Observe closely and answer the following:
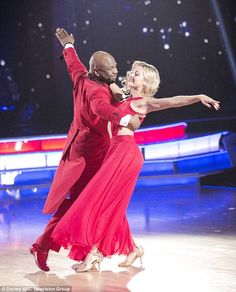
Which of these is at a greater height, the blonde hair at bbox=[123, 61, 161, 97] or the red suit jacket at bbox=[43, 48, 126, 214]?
the blonde hair at bbox=[123, 61, 161, 97]

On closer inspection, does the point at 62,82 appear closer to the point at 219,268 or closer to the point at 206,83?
the point at 206,83

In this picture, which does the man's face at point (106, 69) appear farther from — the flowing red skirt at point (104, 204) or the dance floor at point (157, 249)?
the dance floor at point (157, 249)

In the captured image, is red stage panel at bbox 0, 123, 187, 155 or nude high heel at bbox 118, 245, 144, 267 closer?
nude high heel at bbox 118, 245, 144, 267

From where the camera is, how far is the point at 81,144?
439 cm

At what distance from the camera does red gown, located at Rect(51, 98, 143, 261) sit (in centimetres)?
434

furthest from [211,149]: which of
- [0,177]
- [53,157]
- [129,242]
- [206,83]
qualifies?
[129,242]

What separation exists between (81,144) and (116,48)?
642 cm

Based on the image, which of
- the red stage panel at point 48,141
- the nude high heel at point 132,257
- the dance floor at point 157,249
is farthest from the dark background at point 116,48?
the nude high heel at point 132,257

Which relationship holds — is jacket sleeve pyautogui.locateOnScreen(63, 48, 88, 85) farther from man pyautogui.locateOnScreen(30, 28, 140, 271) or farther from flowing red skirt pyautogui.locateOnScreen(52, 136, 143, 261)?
flowing red skirt pyautogui.locateOnScreen(52, 136, 143, 261)

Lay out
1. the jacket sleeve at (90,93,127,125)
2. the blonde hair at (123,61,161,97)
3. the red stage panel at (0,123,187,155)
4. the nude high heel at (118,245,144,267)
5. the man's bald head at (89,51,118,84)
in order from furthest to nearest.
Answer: the red stage panel at (0,123,187,155) < the nude high heel at (118,245,144,267) < the blonde hair at (123,61,161,97) < the man's bald head at (89,51,118,84) < the jacket sleeve at (90,93,127,125)

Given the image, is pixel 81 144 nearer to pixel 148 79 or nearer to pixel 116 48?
pixel 148 79

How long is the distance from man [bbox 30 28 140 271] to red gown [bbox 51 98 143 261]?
0.31ft

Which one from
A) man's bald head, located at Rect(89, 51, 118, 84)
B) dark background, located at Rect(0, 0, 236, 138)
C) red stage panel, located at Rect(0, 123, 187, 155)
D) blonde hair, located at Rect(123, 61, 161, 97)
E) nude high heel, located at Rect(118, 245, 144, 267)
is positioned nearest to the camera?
man's bald head, located at Rect(89, 51, 118, 84)

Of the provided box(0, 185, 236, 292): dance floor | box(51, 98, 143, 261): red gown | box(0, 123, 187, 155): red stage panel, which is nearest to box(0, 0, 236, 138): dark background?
→ box(0, 123, 187, 155): red stage panel
